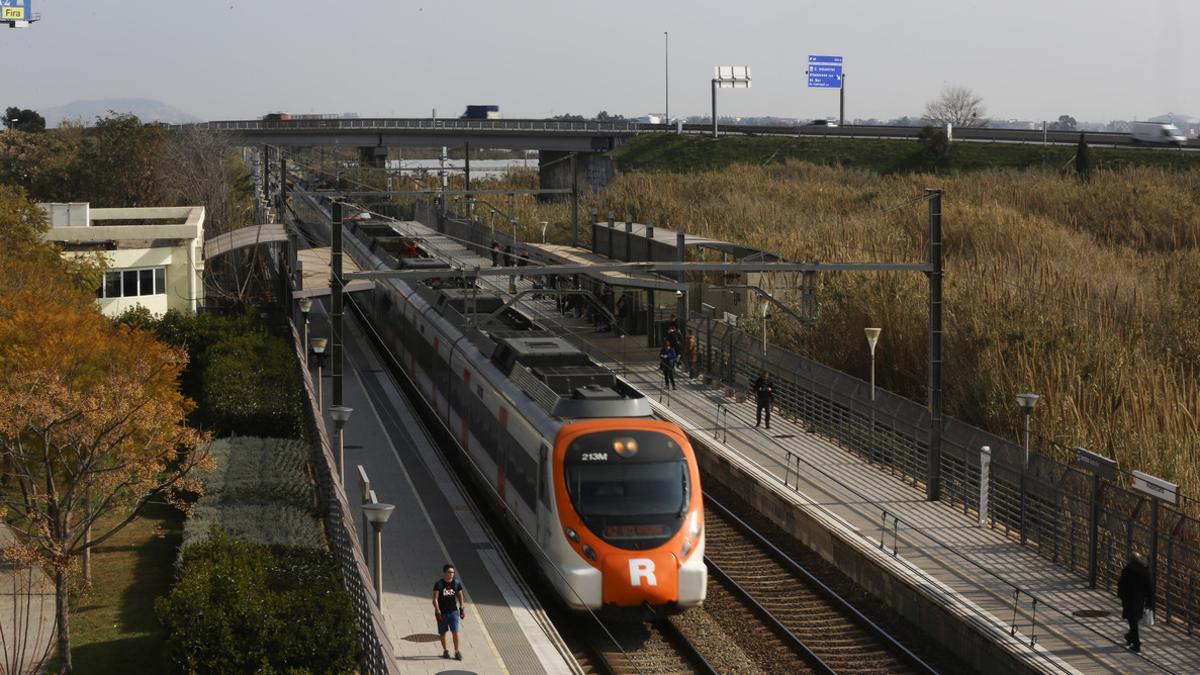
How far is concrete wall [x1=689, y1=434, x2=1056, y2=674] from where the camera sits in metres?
17.6

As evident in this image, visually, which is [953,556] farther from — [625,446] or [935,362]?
[625,446]

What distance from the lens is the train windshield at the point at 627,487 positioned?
18.0 metres

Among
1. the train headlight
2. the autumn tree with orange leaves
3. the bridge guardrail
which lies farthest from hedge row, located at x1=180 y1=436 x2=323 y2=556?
the bridge guardrail

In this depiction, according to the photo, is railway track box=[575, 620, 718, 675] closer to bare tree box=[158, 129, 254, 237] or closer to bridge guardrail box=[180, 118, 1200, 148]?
bare tree box=[158, 129, 254, 237]

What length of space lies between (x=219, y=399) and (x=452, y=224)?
38.1m

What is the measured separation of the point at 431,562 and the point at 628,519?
4.95 metres

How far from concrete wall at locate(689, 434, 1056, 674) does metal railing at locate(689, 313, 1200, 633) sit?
260 centimetres

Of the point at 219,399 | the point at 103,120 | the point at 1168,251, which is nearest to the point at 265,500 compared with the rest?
the point at 219,399

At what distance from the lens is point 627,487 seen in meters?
18.2

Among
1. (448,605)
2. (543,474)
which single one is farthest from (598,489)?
(448,605)

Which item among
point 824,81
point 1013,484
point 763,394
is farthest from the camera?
point 824,81

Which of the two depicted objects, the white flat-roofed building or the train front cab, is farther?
the white flat-roofed building

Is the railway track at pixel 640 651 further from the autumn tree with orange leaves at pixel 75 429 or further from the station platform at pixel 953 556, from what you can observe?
the autumn tree with orange leaves at pixel 75 429

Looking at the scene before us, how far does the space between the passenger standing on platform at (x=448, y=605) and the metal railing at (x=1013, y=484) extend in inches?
362
